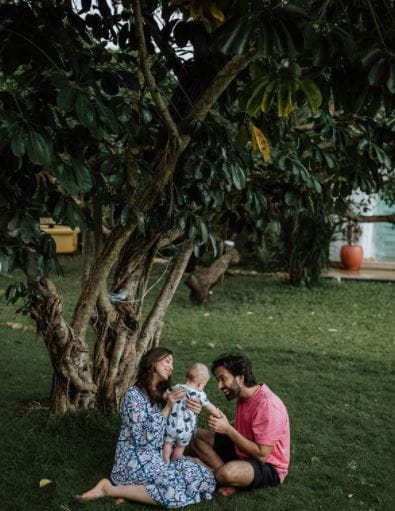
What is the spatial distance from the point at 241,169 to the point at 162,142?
63cm

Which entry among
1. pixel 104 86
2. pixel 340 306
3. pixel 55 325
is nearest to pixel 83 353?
pixel 55 325

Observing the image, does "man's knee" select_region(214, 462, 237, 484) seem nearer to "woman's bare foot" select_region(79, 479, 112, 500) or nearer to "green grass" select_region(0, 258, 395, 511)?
"green grass" select_region(0, 258, 395, 511)

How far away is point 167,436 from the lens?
4043 mm

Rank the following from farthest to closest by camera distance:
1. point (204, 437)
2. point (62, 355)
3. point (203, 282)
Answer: point (203, 282)
point (62, 355)
point (204, 437)

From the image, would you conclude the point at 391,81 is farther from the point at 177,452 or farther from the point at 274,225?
the point at 177,452

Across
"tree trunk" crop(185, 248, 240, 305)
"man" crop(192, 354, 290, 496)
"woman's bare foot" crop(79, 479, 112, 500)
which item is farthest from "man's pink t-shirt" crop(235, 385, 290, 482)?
"tree trunk" crop(185, 248, 240, 305)

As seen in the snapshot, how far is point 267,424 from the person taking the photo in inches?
156

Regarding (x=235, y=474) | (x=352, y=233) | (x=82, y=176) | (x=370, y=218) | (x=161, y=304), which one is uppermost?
(x=82, y=176)

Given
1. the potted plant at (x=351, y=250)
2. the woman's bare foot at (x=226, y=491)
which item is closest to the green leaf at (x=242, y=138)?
the woman's bare foot at (x=226, y=491)

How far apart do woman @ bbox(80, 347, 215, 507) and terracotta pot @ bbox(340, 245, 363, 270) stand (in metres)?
9.89

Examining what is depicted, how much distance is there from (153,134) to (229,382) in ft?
5.38

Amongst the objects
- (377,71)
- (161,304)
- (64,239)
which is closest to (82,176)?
(377,71)

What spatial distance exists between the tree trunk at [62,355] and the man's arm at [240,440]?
1.32m

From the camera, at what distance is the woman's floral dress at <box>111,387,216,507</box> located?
3932 mm
